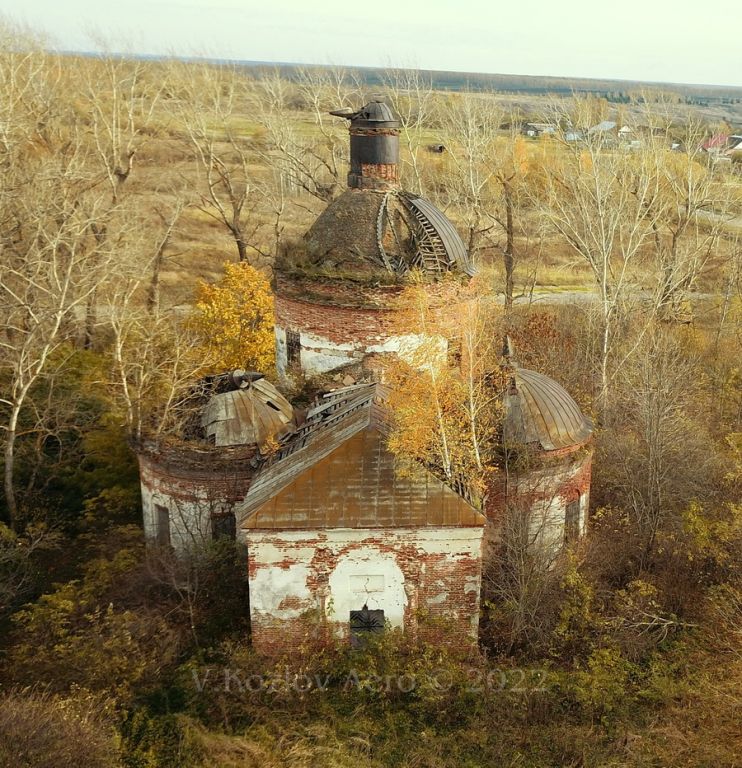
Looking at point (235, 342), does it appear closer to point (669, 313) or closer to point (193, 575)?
point (193, 575)

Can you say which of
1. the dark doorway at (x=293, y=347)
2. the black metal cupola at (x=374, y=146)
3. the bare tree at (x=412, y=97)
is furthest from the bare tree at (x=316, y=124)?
the dark doorway at (x=293, y=347)

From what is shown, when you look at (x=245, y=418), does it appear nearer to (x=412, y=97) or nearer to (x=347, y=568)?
(x=347, y=568)

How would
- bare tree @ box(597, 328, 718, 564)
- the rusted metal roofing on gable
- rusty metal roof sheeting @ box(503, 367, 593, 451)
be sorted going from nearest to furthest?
the rusted metal roofing on gable < rusty metal roof sheeting @ box(503, 367, 593, 451) < bare tree @ box(597, 328, 718, 564)

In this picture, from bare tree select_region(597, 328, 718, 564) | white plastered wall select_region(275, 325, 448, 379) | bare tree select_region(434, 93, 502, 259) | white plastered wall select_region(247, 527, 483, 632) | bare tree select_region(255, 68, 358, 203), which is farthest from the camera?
bare tree select_region(255, 68, 358, 203)

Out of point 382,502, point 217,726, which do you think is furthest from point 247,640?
point 382,502

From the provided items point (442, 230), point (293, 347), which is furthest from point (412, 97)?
point (293, 347)

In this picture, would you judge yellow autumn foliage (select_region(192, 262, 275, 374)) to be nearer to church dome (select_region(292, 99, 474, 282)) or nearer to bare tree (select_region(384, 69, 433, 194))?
church dome (select_region(292, 99, 474, 282))

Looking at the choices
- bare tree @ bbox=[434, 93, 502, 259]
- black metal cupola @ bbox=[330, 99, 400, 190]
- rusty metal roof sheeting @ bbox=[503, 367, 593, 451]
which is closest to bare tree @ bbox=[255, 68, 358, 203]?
bare tree @ bbox=[434, 93, 502, 259]
